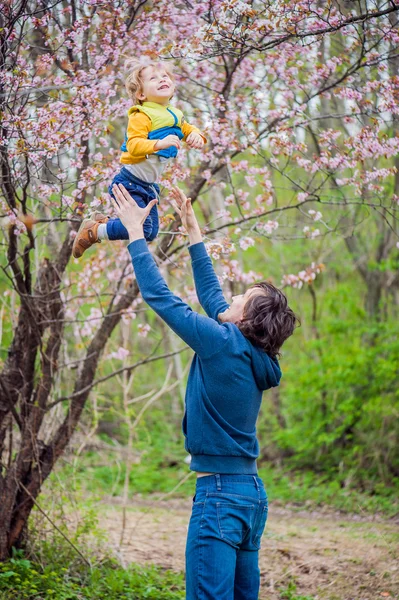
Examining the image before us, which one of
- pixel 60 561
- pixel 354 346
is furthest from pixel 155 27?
pixel 354 346

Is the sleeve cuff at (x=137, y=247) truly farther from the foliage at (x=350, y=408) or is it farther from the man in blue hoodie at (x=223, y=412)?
the foliage at (x=350, y=408)

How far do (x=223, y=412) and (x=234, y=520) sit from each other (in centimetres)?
41

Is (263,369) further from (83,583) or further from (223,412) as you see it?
(83,583)

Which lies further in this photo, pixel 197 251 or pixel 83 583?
pixel 83 583

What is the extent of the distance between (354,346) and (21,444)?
652 cm

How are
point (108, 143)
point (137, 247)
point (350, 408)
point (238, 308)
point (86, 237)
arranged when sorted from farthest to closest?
point (350, 408) → point (108, 143) → point (86, 237) → point (238, 308) → point (137, 247)

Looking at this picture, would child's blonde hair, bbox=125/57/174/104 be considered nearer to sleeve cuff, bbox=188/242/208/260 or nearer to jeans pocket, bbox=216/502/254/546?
sleeve cuff, bbox=188/242/208/260

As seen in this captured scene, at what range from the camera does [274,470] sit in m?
10.7

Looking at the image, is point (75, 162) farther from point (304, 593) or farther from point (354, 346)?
point (354, 346)

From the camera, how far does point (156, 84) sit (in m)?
3.01

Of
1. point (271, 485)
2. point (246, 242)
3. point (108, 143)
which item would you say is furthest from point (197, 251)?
point (271, 485)

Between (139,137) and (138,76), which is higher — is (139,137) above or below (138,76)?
below

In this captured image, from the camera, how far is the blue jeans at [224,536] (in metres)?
2.52

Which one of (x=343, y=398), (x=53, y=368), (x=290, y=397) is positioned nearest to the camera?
(x=53, y=368)
